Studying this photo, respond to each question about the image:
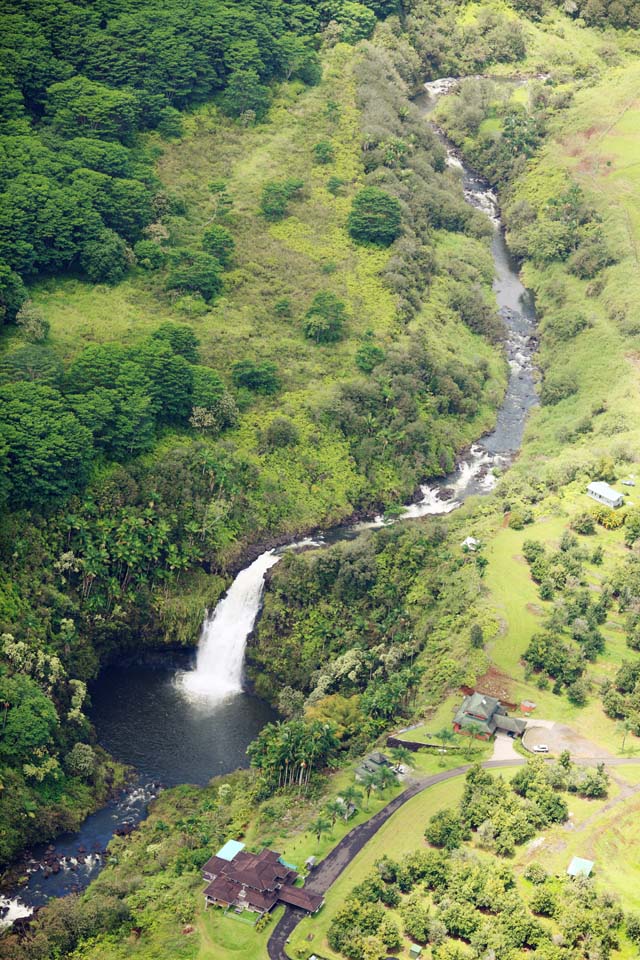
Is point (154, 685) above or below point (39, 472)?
below

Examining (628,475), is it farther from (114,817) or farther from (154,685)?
(114,817)

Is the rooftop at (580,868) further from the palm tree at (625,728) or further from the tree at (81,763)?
the tree at (81,763)

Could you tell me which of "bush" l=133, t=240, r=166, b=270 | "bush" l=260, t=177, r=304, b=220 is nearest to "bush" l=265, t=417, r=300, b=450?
"bush" l=133, t=240, r=166, b=270

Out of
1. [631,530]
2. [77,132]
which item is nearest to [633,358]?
[631,530]

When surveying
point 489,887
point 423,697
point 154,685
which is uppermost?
point 489,887

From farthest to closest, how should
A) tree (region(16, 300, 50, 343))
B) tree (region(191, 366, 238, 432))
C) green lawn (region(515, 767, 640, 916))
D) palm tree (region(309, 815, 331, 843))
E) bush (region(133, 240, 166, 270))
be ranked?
1. bush (region(133, 240, 166, 270))
2. tree (region(191, 366, 238, 432))
3. tree (region(16, 300, 50, 343))
4. palm tree (region(309, 815, 331, 843))
5. green lawn (region(515, 767, 640, 916))

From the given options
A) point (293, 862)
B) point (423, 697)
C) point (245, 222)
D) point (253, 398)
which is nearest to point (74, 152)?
point (245, 222)

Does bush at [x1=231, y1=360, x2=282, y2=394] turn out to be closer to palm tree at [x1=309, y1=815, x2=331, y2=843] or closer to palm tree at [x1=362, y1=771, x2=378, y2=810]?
palm tree at [x1=362, y1=771, x2=378, y2=810]
